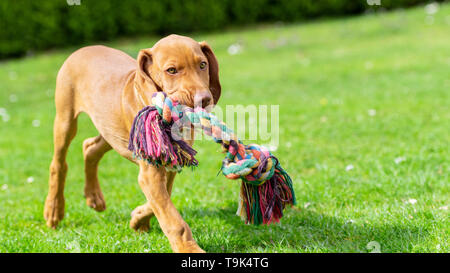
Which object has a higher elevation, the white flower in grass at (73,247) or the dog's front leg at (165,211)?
the dog's front leg at (165,211)

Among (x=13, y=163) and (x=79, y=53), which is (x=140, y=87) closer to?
(x=79, y=53)

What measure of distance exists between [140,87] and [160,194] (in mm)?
648

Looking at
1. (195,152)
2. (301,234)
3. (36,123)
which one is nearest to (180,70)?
(195,152)

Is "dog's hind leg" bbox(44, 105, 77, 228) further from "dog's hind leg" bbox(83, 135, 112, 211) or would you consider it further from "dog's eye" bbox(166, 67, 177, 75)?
"dog's eye" bbox(166, 67, 177, 75)

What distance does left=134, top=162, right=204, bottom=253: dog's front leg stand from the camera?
2771 millimetres

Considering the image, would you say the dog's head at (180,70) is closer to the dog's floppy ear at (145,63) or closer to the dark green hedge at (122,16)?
the dog's floppy ear at (145,63)

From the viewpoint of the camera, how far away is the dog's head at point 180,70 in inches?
108

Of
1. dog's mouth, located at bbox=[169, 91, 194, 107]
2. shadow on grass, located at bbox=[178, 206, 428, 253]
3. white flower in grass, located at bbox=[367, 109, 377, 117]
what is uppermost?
dog's mouth, located at bbox=[169, 91, 194, 107]

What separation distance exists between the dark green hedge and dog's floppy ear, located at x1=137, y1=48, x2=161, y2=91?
10.4 meters

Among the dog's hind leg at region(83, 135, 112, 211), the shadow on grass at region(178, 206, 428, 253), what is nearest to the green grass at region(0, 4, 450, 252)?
the shadow on grass at region(178, 206, 428, 253)

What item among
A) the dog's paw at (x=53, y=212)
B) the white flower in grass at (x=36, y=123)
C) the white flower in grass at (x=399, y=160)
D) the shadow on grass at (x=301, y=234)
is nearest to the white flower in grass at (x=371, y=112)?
the white flower in grass at (x=399, y=160)

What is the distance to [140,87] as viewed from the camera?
303cm

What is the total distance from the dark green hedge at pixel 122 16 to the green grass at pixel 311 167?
277 cm

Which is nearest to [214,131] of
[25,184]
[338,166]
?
[338,166]
